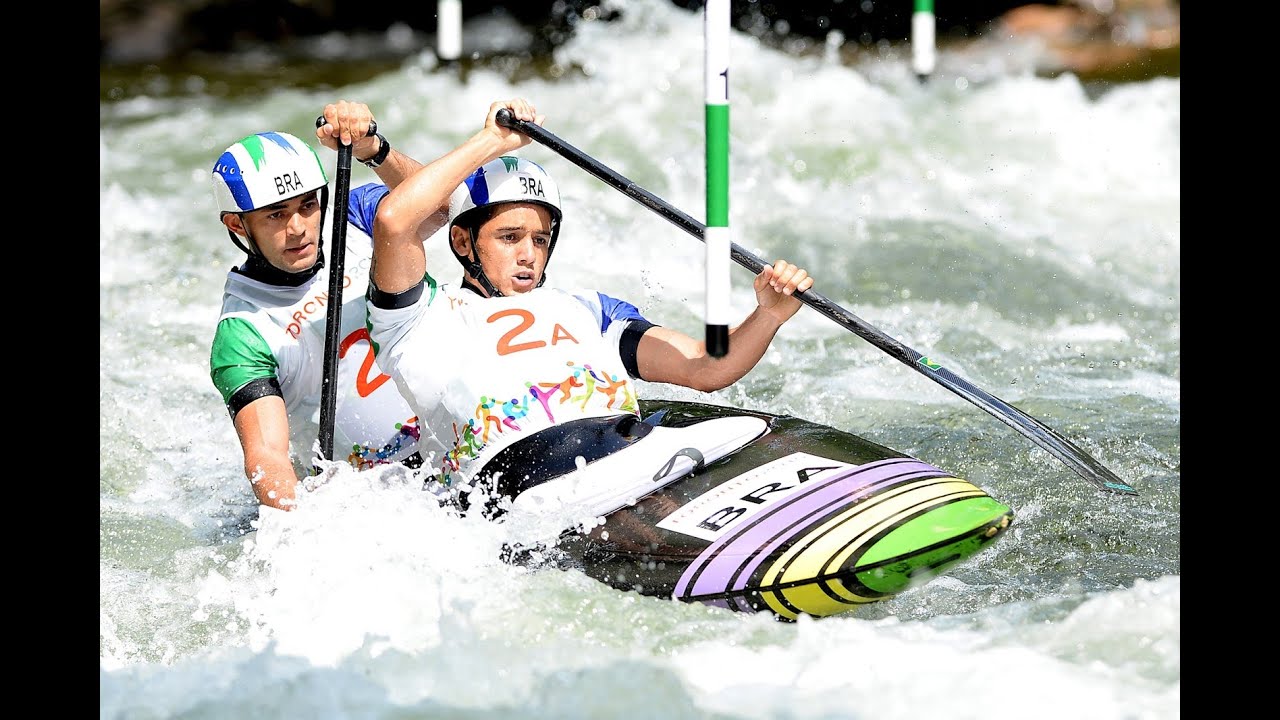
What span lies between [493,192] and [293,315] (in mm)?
755

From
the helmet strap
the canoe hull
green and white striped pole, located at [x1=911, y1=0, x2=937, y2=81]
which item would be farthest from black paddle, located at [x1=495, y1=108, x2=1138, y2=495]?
green and white striped pole, located at [x1=911, y1=0, x2=937, y2=81]

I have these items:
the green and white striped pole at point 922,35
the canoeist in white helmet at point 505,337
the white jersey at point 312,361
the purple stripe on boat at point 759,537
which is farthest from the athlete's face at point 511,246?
the green and white striped pole at point 922,35

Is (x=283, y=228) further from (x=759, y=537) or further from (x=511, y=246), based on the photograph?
(x=759, y=537)

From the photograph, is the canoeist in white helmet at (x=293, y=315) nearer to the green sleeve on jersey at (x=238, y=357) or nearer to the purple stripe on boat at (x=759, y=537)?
the green sleeve on jersey at (x=238, y=357)

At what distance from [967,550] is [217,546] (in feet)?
7.75

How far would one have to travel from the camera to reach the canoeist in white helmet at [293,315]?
160 inches

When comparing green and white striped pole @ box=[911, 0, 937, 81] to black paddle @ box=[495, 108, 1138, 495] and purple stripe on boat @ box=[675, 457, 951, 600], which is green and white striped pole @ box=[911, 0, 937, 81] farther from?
purple stripe on boat @ box=[675, 457, 951, 600]

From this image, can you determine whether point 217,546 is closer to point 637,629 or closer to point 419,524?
point 419,524

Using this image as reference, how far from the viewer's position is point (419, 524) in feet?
12.5

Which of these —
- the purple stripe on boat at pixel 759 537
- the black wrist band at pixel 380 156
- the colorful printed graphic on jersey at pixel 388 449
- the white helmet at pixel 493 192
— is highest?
the black wrist band at pixel 380 156

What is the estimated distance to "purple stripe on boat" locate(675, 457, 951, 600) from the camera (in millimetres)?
3508

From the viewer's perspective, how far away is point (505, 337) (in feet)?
12.6

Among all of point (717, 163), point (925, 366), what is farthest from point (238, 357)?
point (925, 366)
